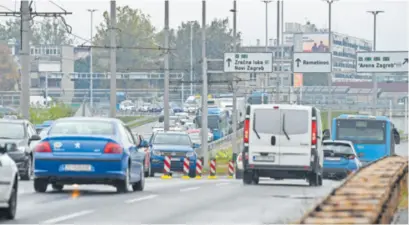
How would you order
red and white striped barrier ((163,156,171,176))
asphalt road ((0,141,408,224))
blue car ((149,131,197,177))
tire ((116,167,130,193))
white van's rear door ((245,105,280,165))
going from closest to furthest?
1. asphalt road ((0,141,408,224))
2. tire ((116,167,130,193))
3. white van's rear door ((245,105,280,165))
4. red and white striped barrier ((163,156,171,176))
5. blue car ((149,131,197,177))

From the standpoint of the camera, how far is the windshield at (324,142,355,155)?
43.3 m

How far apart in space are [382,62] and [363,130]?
2422 cm

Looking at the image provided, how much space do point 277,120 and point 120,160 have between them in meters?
9.54

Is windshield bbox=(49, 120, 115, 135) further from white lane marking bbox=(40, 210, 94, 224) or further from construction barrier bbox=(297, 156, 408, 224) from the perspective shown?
construction barrier bbox=(297, 156, 408, 224)

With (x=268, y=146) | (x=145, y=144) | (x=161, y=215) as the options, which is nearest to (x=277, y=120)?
(x=268, y=146)

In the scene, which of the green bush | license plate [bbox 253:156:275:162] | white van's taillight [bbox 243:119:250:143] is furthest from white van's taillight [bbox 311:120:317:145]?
the green bush

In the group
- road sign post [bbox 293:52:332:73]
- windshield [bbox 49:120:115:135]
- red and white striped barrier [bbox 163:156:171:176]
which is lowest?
red and white striped barrier [bbox 163:156:171:176]

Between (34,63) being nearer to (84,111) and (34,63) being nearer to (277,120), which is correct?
(84,111)

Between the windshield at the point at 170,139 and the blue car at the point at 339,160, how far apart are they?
22.9 feet

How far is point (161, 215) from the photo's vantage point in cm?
1858

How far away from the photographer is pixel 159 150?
4822 centimetres

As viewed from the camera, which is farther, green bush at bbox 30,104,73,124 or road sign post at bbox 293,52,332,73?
road sign post at bbox 293,52,332,73

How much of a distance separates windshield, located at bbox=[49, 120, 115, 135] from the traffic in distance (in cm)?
2

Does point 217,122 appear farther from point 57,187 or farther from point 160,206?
point 160,206
